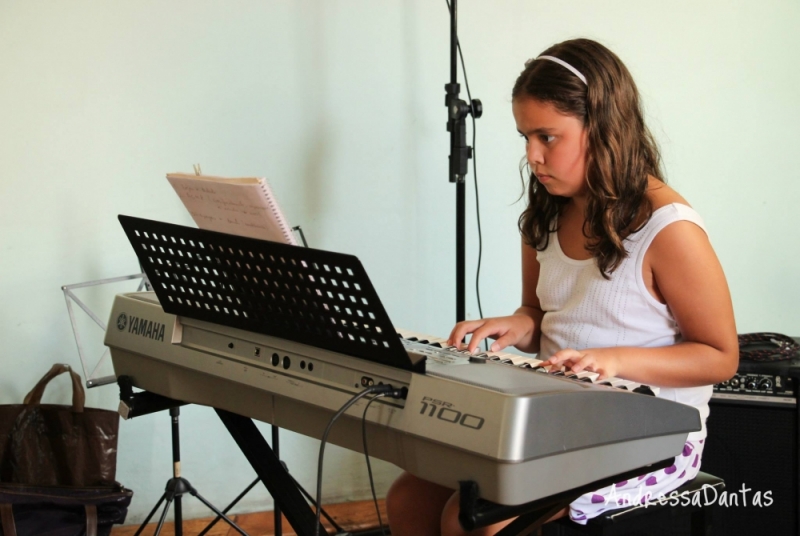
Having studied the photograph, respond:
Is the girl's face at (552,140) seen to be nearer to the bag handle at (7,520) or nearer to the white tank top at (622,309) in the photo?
the white tank top at (622,309)

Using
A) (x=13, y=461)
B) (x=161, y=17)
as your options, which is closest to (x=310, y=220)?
(x=161, y=17)

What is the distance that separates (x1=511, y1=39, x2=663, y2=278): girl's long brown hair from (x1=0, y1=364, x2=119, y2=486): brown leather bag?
1122mm

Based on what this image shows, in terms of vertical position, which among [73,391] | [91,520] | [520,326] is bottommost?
[91,520]

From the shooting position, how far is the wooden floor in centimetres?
213

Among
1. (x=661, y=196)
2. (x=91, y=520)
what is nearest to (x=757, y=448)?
(x=661, y=196)

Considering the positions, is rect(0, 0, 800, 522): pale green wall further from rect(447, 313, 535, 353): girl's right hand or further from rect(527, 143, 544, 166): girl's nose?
rect(527, 143, 544, 166): girl's nose

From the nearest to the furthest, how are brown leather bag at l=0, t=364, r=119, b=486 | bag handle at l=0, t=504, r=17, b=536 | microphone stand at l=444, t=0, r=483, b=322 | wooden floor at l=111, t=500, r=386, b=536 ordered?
bag handle at l=0, t=504, r=17, b=536, brown leather bag at l=0, t=364, r=119, b=486, microphone stand at l=444, t=0, r=483, b=322, wooden floor at l=111, t=500, r=386, b=536

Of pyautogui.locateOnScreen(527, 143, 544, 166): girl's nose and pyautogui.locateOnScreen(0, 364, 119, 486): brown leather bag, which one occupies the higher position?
pyautogui.locateOnScreen(527, 143, 544, 166): girl's nose

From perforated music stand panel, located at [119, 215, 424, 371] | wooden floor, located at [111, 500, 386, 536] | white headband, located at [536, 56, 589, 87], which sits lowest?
wooden floor, located at [111, 500, 386, 536]

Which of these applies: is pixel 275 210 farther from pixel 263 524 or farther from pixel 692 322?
pixel 263 524

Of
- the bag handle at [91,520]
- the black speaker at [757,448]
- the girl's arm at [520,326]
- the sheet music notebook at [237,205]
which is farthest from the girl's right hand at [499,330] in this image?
the bag handle at [91,520]

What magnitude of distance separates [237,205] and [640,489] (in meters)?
0.73

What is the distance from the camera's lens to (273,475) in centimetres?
117

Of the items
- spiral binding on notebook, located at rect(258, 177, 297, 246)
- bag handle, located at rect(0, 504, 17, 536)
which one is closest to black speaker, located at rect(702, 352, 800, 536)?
spiral binding on notebook, located at rect(258, 177, 297, 246)
